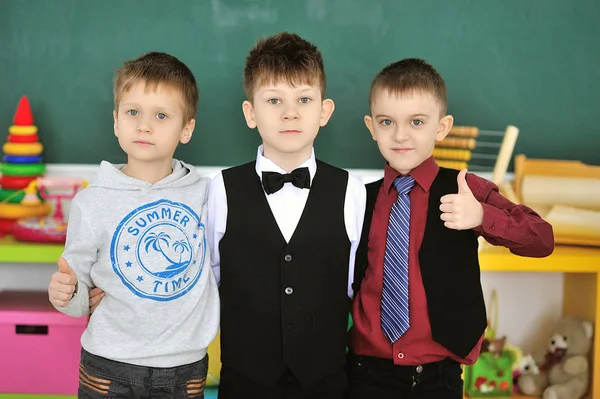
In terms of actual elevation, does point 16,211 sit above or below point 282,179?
below

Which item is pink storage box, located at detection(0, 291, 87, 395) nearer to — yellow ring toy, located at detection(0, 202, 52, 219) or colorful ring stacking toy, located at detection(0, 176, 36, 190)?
yellow ring toy, located at detection(0, 202, 52, 219)

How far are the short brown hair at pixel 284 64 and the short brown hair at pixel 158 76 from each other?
0.16 meters

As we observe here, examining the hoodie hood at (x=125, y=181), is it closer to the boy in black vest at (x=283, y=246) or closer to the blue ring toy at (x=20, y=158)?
the boy in black vest at (x=283, y=246)

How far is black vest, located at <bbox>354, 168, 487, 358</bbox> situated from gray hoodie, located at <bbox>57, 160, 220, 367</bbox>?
55cm

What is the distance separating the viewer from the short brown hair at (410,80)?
1923 millimetres

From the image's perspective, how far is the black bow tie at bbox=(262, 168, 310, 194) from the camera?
189 centimetres

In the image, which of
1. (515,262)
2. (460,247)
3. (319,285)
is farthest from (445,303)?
(515,262)

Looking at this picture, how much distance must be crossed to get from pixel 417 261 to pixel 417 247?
35 mm

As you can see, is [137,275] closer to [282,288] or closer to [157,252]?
[157,252]

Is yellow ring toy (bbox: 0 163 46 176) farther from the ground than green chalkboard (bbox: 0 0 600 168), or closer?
closer

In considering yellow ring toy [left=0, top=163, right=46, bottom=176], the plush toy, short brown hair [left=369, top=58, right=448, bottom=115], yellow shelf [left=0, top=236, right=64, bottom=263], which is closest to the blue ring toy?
yellow ring toy [left=0, top=163, right=46, bottom=176]

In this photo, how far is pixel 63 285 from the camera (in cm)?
176

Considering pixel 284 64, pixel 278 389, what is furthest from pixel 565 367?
pixel 284 64

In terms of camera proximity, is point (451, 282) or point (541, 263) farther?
point (541, 263)
